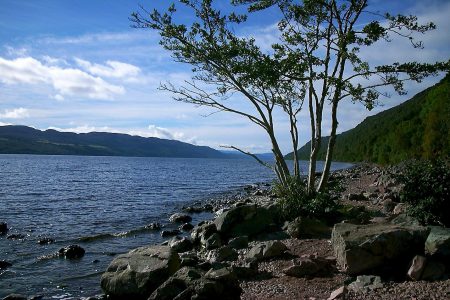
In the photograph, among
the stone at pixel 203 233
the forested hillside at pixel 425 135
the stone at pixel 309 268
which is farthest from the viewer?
the forested hillside at pixel 425 135

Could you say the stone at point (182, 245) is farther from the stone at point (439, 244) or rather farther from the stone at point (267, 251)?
the stone at point (439, 244)

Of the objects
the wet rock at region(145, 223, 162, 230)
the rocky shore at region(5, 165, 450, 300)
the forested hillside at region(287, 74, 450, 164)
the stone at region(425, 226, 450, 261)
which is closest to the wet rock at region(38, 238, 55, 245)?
the wet rock at region(145, 223, 162, 230)

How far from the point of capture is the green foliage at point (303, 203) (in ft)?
60.8

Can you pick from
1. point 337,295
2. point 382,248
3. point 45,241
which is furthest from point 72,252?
point 382,248

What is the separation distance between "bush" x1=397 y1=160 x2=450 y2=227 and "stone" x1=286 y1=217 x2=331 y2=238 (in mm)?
3963

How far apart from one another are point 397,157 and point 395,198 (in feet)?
182

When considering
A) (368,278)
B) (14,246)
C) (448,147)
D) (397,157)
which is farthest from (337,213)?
(397,157)

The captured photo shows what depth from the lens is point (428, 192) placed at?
523 inches

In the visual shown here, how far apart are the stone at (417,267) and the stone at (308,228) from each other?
6162mm

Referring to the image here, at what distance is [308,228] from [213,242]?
4407mm

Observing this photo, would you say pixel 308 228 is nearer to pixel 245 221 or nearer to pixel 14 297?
pixel 245 221

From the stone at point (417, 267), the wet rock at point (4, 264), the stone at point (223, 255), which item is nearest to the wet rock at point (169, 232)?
the wet rock at point (4, 264)

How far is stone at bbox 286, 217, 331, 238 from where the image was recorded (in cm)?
1667

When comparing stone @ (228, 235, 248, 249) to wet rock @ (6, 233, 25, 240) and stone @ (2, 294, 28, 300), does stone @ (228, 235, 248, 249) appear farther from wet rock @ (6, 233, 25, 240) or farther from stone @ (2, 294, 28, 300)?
wet rock @ (6, 233, 25, 240)
